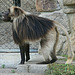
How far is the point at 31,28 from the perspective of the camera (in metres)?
3.54

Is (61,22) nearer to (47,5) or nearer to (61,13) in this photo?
(61,13)

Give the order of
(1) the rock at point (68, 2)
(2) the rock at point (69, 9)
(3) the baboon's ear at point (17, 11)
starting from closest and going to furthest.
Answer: (3) the baboon's ear at point (17, 11), (1) the rock at point (68, 2), (2) the rock at point (69, 9)

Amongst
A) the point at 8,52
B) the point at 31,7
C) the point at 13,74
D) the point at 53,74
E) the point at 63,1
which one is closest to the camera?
the point at 53,74

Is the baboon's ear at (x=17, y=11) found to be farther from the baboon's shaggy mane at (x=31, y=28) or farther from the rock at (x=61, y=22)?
Answer: the rock at (x=61, y=22)

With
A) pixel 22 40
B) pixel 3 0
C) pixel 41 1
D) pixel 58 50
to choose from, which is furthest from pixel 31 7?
pixel 22 40

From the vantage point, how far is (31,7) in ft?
19.8

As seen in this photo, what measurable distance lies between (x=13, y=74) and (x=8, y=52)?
1.23m

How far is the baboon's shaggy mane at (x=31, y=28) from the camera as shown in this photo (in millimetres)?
3523

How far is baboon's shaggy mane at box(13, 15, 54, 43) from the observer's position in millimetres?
3523

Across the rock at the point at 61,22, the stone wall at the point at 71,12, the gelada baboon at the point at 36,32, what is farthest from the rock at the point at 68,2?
the gelada baboon at the point at 36,32

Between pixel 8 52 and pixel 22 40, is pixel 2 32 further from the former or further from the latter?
pixel 22 40

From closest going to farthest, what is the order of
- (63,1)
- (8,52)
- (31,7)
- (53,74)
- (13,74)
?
(53,74)
(13,74)
(63,1)
(8,52)
(31,7)

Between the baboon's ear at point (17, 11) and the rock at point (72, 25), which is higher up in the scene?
the baboon's ear at point (17, 11)

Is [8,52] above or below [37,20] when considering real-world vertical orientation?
below
